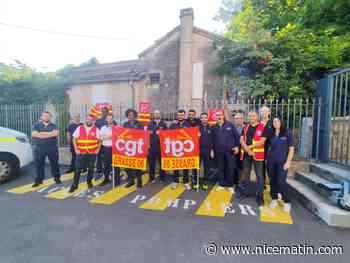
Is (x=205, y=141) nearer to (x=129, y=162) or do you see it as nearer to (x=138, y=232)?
(x=129, y=162)

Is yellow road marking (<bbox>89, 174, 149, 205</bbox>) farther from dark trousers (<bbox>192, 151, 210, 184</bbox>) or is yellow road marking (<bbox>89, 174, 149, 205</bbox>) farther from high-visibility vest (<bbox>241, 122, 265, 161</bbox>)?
high-visibility vest (<bbox>241, 122, 265, 161</bbox>)

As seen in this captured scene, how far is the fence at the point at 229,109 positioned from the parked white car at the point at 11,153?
282 centimetres

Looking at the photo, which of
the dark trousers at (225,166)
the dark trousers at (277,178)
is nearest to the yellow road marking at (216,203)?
the dark trousers at (225,166)

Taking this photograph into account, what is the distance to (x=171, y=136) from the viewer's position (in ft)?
17.5

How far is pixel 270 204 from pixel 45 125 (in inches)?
222

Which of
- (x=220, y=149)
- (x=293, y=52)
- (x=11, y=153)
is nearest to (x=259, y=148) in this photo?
(x=220, y=149)

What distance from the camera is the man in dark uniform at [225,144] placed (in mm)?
5180

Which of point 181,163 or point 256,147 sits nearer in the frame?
point 256,147

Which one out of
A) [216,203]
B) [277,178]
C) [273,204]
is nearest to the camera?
[277,178]

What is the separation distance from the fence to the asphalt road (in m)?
2.92

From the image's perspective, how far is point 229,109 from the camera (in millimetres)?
9109

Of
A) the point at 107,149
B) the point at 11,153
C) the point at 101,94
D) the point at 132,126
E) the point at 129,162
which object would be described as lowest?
the point at 129,162

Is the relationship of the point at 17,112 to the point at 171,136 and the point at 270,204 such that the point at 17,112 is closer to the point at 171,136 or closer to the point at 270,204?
the point at 171,136

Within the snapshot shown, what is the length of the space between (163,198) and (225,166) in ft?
6.00
